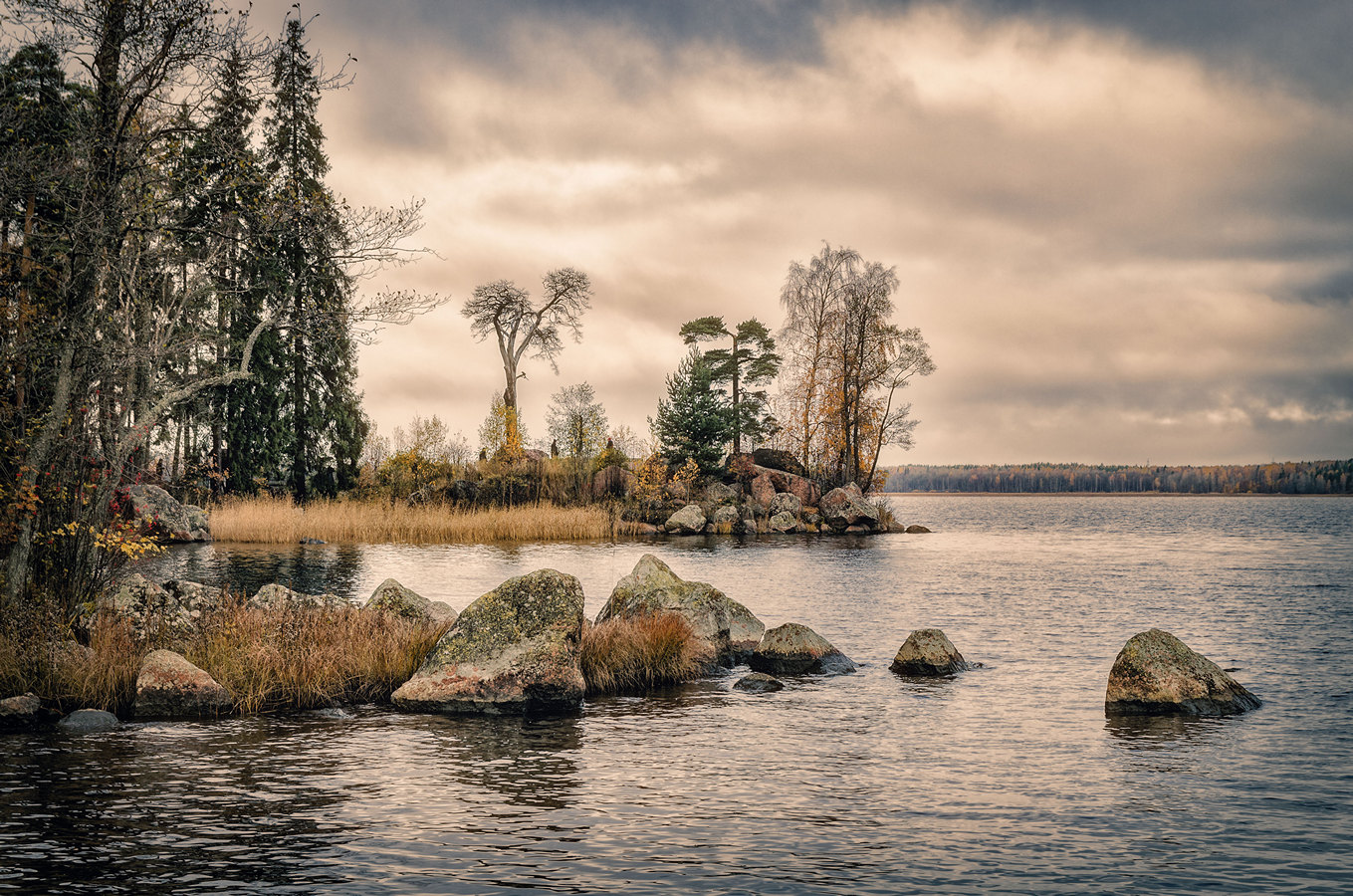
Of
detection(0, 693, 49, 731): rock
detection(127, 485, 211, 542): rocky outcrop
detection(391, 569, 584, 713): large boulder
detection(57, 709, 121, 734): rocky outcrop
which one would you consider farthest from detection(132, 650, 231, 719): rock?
detection(127, 485, 211, 542): rocky outcrop

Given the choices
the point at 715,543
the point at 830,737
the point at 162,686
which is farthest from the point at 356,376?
the point at 830,737

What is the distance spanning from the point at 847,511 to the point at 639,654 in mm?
49128

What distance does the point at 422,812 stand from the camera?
9.70m

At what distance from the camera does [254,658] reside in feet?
48.0

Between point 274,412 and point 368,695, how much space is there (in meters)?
36.9

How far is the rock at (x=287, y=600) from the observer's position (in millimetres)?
17766

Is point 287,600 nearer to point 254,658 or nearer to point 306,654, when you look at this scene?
point 306,654

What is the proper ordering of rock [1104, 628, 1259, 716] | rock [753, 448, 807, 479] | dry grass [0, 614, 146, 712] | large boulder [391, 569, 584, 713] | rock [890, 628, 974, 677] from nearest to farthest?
dry grass [0, 614, 146, 712], large boulder [391, 569, 584, 713], rock [1104, 628, 1259, 716], rock [890, 628, 974, 677], rock [753, 448, 807, 479]

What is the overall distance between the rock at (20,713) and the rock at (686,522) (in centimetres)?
4642

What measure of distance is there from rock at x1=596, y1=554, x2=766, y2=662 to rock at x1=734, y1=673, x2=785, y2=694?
2046mm

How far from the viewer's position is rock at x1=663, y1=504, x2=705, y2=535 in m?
59.2

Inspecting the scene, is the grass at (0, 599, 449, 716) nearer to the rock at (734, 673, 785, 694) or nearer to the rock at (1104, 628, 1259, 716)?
the rock at (734, 673, 785, 694)

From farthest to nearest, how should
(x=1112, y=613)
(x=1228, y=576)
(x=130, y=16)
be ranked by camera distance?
1. (x=1228, y=576)
2. (x=1112, y=613)
3. (x=130, y=16)

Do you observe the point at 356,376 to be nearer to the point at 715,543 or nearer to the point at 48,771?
the point at 715,543
